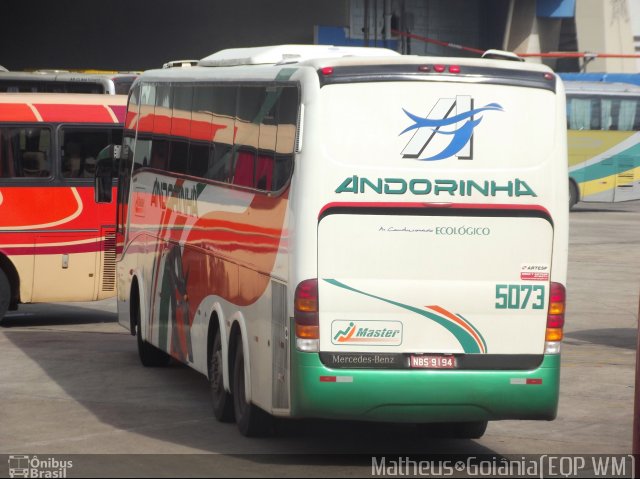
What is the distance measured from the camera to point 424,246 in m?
10.3

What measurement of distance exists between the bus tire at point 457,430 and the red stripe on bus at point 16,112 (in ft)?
30.3

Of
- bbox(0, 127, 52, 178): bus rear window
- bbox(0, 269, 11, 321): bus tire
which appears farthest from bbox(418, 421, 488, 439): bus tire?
bbox(0, 127, 52, 178): bus rear window

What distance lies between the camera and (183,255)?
13906 mm

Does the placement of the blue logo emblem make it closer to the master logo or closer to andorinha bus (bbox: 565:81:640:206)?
→ the master logo

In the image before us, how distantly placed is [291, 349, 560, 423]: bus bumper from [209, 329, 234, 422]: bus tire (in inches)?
78.5

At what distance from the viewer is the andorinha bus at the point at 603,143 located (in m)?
41.0

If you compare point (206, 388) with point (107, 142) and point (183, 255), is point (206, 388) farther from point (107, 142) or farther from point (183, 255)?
point (107, 142)

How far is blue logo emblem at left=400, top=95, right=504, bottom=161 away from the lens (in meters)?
10.3

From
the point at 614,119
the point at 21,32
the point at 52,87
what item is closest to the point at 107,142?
the point at 52,87

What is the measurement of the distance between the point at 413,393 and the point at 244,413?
6.14 feet

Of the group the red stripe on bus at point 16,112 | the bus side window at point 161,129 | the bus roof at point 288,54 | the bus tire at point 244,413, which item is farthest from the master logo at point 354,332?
the red stripe on bus at point 16,112

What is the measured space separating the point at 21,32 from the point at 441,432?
1875 inches

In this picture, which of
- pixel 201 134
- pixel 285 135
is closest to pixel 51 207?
pixel 201 134

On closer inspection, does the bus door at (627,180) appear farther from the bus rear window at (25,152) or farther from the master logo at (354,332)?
the master logo at (354,332)
